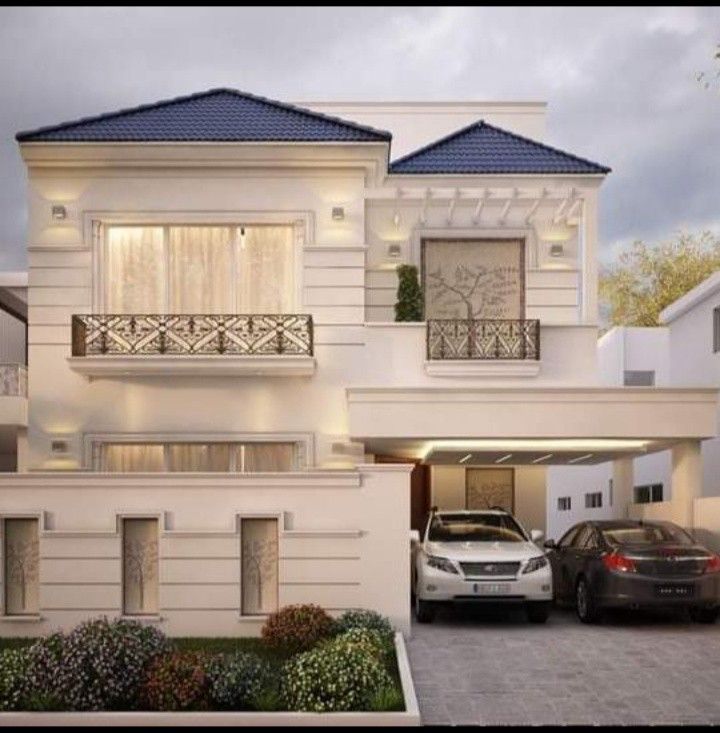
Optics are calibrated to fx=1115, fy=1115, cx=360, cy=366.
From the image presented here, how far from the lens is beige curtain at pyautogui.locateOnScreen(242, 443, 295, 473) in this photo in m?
18.0

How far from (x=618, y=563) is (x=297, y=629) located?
4515 mm

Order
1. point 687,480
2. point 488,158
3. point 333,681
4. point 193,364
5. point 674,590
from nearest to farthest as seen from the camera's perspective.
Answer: point 333,681 → point 674,590 → point 193,364 → point 687,480 → point 488,158

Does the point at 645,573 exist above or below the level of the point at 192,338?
below

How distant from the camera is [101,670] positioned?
10.3m

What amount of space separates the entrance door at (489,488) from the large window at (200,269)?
945 centimetres

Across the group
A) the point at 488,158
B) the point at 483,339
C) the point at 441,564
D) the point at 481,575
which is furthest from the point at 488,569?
the point at 488,158

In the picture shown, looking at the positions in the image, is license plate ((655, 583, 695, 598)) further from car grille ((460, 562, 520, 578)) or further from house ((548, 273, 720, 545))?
house ((548, 273, 720, 545))

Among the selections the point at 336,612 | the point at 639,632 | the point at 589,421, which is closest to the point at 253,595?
the point at 336,612

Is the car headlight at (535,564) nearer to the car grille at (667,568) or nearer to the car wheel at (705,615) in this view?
the car grille at (667,568)

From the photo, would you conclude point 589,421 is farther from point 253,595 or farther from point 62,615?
point 62,615

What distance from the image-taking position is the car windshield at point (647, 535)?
15.5m

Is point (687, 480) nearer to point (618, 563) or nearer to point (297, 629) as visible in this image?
point (618, 563)

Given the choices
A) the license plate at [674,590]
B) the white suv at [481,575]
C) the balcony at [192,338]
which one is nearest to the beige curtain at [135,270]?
the balcony at [192,338]

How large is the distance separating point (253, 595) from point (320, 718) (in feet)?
14.5
